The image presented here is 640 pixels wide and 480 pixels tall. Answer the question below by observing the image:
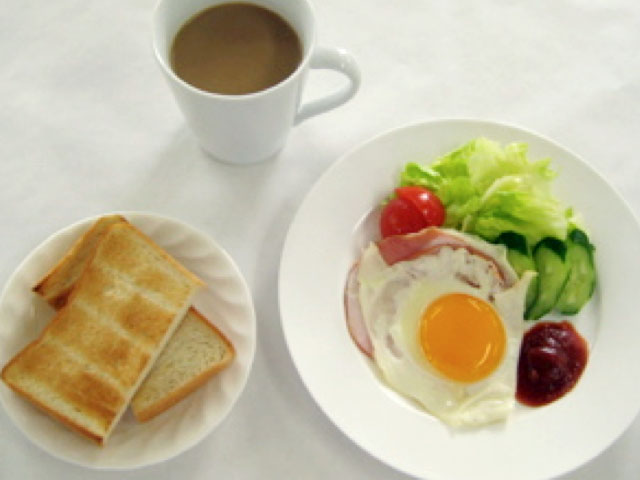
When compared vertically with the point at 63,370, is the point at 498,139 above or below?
above

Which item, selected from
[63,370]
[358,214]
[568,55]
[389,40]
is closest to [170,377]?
[63,370]

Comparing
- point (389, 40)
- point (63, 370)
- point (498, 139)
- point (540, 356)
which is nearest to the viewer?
point (63, 370)

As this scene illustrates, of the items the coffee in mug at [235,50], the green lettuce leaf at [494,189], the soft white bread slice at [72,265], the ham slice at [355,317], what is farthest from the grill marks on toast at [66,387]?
the green lettuce leaf at [494,189]

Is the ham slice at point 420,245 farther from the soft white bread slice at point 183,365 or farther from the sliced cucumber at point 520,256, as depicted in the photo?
the soft white bread slice at point 183,365

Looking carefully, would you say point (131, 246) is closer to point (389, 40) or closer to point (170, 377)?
point (170, 377)

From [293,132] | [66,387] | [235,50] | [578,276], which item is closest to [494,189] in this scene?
[578,276]

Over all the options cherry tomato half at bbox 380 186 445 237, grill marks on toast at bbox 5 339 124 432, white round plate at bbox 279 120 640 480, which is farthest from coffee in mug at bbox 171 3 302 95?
grill marks on toast at bbox 5 339 124 432

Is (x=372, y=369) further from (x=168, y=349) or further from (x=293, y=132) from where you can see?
(x=293, y=132)
